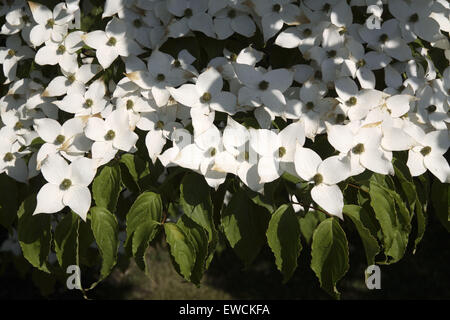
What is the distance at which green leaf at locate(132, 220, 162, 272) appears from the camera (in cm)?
117

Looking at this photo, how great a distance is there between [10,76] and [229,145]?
2.34 ft

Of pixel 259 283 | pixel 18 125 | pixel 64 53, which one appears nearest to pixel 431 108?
pixel 64 53

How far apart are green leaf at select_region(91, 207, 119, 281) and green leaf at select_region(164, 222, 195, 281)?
12 centimetres

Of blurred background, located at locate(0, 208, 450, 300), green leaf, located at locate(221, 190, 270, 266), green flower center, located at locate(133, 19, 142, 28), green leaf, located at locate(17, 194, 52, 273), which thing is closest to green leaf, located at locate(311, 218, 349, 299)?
green leaf, located at locate(221, 190, 270, 266)

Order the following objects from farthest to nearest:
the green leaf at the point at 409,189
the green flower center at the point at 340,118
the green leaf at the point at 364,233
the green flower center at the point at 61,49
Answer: the green flower center at the point at 61,49 < the green flower center at the point at 340,118 < the green leaf at the point at 409,189 < the green leaf at the point at 364,233

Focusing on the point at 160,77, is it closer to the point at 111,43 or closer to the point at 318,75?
the point at 111,43

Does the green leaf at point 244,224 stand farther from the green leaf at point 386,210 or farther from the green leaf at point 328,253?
the green leaf at point 386,210

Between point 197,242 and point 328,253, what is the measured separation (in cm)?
29

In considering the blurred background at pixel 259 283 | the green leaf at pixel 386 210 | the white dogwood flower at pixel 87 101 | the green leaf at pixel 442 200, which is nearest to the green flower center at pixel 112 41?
the white dogwood flower at pixel 87 101

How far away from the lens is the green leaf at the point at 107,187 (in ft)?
3.99

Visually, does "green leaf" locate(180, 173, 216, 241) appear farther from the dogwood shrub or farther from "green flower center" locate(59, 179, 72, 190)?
"green flower center" locate(59, 179, 72, 190)

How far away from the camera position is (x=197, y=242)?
1.21 meters

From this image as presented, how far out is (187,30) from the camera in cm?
138
